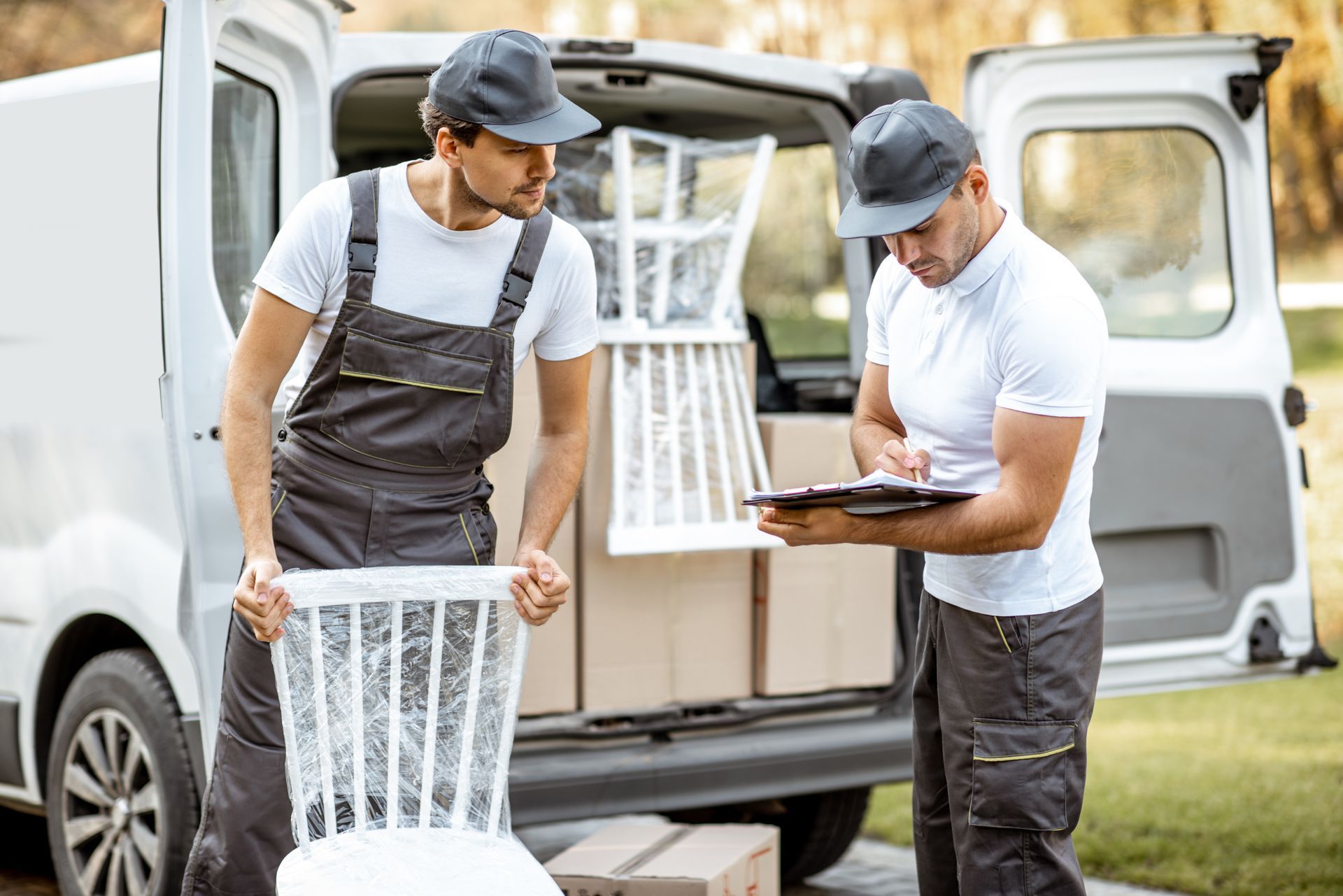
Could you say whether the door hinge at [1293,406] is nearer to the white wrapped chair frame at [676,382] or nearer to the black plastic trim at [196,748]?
the white wrapped chair frame at [676,382]

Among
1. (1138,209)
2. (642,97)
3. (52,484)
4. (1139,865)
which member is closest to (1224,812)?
(1139,865)

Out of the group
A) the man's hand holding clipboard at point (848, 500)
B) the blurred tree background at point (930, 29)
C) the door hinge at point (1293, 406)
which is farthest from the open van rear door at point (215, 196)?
the blurred tree background at point (930, 29)

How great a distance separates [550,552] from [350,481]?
3.56 ft

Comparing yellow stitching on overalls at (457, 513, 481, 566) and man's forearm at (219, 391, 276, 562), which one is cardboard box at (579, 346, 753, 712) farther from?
man's forearm at (219, 391, 276, 562)

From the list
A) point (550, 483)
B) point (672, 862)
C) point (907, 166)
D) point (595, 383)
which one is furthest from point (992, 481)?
point (595, 383)

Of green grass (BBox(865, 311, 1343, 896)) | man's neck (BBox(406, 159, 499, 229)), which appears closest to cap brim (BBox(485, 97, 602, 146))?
man's neck (BBox(406, 159, 499, 229))

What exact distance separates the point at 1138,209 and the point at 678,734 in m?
1.89

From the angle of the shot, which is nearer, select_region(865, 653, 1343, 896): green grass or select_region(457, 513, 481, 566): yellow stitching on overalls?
select_region(457, 513, 481, 566): yellow stitching on overalls

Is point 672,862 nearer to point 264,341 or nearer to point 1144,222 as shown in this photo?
point 264,341

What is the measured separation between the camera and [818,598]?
398 centimetres

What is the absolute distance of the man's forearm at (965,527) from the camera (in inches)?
90.4

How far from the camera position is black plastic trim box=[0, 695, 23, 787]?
378 cm

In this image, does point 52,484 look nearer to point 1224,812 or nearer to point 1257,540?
point 1257,540

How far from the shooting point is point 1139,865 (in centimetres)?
437
